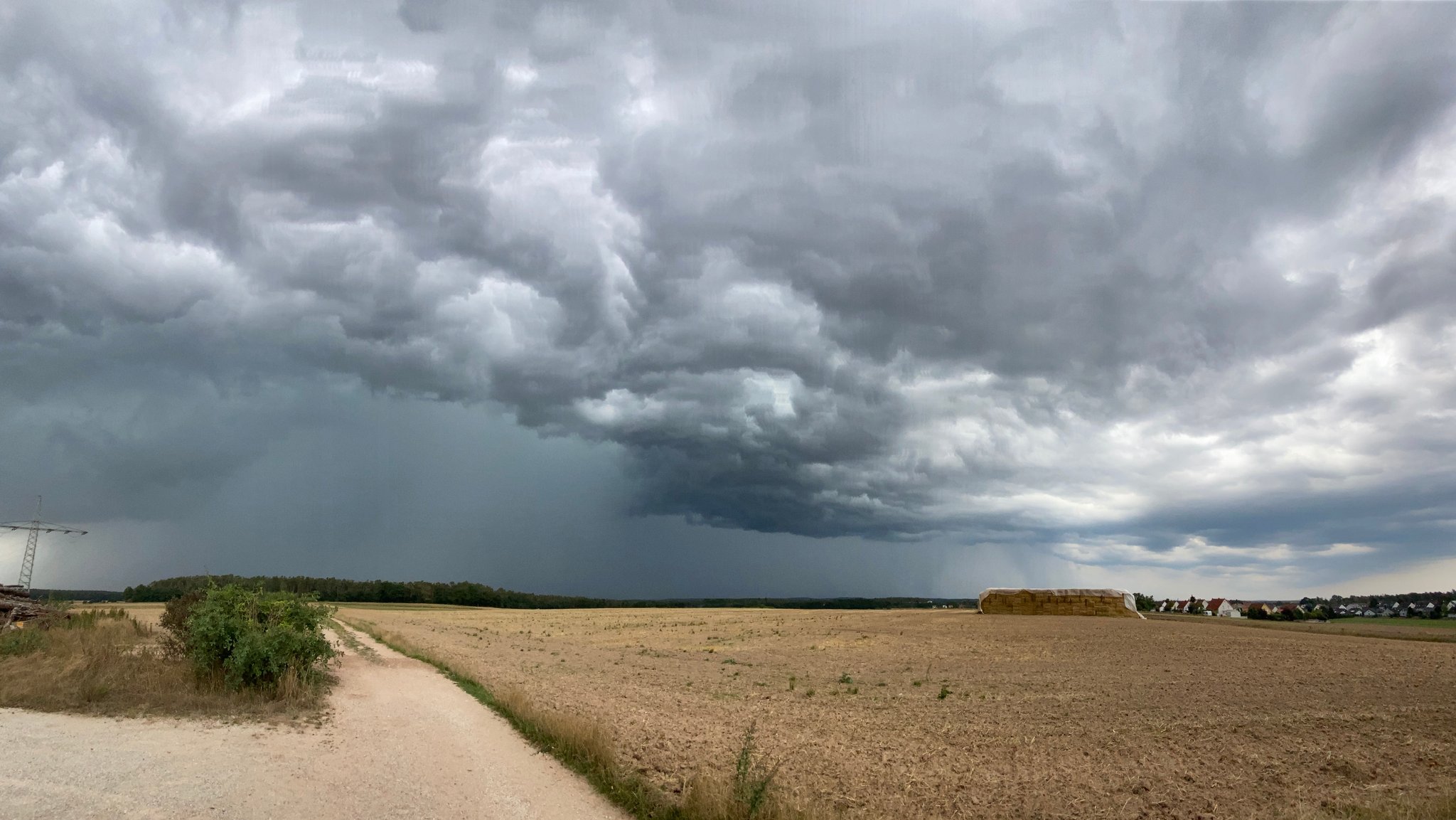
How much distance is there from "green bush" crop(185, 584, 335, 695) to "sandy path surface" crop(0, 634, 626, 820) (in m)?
2.74

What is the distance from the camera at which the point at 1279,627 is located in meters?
51.8

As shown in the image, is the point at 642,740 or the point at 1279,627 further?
the point at 1279,627

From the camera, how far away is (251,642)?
18.7 metres

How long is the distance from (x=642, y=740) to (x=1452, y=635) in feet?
181

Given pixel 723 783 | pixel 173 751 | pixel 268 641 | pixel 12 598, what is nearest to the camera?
pixel 723 783

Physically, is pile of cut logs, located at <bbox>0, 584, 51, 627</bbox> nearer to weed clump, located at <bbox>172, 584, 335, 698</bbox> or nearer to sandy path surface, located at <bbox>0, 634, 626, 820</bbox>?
weed clump, located at <bbox>172, 584, 335, 698</bbox>

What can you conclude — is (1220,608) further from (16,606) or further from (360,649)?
(16,606)

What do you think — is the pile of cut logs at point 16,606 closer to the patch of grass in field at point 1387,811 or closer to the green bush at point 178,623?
the green bush at point 178,623

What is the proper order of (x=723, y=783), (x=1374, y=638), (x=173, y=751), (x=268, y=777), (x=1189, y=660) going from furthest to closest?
(x=1374, y=638)
(x=1189, y=660)
(x=173, y=751)
(x=268, y=777)
(x=723, y=783)

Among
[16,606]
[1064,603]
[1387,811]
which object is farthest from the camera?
[1064,603]

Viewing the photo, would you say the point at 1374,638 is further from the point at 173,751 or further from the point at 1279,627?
the point at 173,751

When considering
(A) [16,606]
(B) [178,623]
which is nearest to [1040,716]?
(B) [178,623]

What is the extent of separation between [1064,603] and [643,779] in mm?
60448

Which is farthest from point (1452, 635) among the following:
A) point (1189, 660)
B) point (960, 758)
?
point (960, 758)
